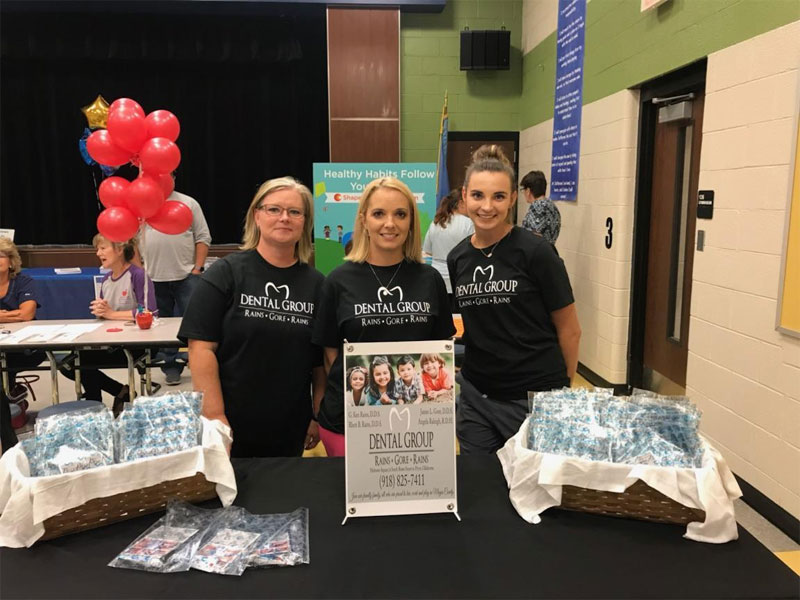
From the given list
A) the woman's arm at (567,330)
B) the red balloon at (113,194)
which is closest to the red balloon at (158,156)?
the red balloon at (113,194)

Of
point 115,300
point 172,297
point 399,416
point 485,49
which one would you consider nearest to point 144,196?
point 115,300

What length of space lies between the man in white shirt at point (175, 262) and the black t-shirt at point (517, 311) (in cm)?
336

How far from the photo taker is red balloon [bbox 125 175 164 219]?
353 cm

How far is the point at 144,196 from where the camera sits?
353 centimetres

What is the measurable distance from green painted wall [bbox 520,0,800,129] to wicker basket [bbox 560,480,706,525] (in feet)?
7.26

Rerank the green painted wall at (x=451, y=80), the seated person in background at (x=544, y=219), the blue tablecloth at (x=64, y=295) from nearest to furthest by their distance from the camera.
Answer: the seated person in background at (x=544, y=219) < the blue tablecloth at (x=64, y=295) < the green painted wall at (x=451, y=80)

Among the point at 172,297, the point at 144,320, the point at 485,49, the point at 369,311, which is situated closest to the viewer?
the point at 369,311

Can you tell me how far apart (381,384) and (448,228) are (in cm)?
344

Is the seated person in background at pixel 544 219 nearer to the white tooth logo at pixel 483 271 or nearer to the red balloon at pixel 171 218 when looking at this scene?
the red balloon at pixel 171 218

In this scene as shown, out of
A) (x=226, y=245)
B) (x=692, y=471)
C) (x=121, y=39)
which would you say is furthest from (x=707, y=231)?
(x=121, y=39)

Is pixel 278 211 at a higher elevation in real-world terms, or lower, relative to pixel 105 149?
lower

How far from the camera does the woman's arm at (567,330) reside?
5.98 feet

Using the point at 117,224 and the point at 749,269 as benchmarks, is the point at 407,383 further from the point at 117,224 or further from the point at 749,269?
the point at 117,224

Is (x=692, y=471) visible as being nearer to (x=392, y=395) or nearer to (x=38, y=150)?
(x=392, y=395)
